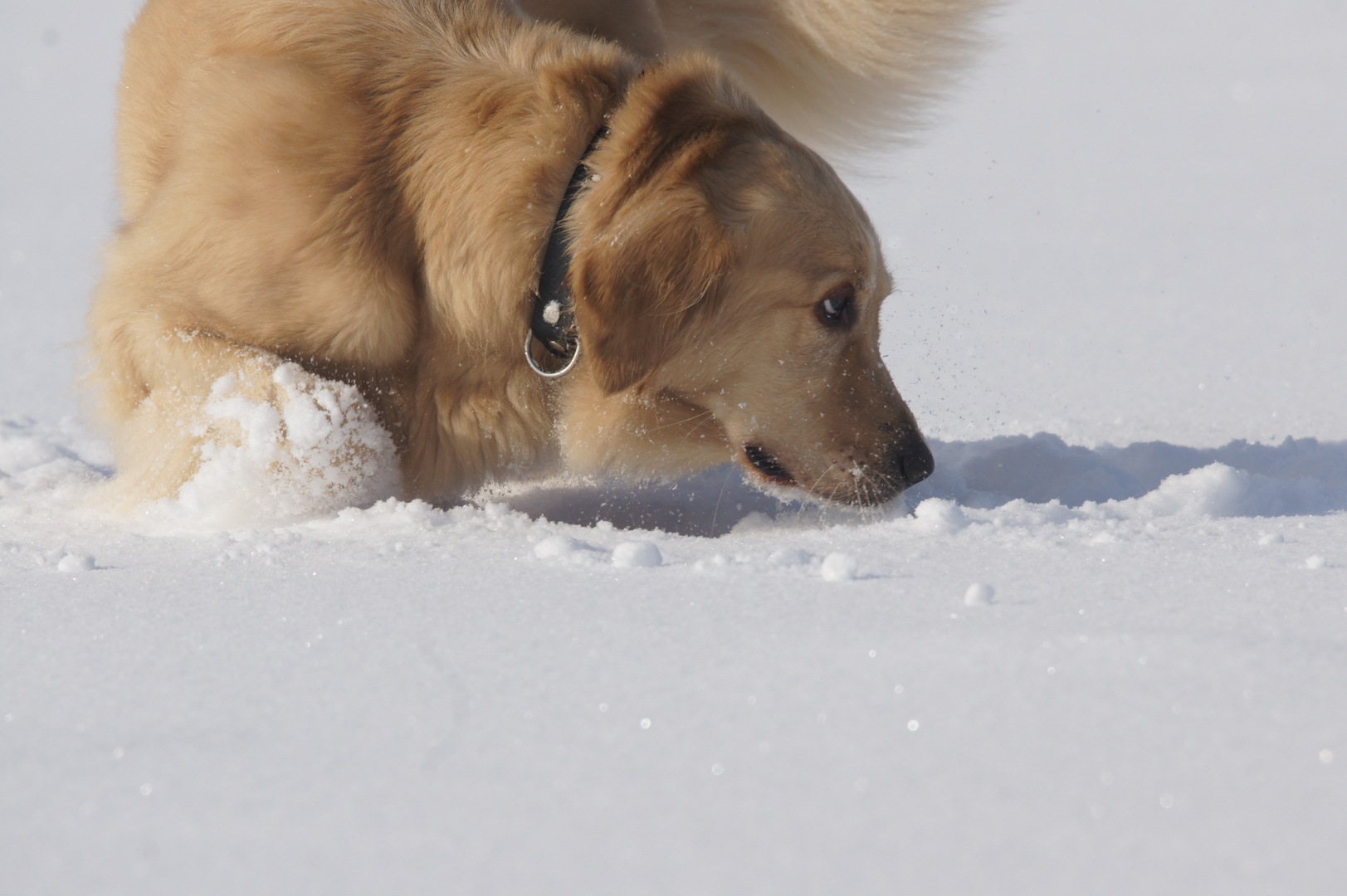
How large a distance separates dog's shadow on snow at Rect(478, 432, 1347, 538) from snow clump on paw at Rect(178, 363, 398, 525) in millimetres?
422

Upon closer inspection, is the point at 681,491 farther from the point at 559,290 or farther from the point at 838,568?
the point at 838,568

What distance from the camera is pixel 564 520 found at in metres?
2.51

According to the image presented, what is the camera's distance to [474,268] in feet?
7.48

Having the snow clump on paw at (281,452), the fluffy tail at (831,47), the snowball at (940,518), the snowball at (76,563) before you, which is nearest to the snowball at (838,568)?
the snowball at (940,518)

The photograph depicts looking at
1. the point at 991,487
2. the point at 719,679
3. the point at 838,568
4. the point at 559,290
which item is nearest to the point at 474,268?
the point at 559,290

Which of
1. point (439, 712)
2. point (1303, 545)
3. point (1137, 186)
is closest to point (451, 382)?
point (439, 712)

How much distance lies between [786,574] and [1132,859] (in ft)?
2.85

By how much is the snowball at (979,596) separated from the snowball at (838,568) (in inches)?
8.1

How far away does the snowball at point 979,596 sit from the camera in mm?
1628

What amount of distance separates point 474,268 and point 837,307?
0.78 metres

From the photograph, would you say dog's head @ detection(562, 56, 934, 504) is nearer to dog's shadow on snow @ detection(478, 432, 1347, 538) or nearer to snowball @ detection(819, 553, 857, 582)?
dog's shadow on snow @ detection(478, 432, 1347, 538)

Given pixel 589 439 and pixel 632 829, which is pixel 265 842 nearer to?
pixel 632 829

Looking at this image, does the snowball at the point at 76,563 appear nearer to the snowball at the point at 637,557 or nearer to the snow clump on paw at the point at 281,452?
Result: the snow clump on paw at the point at 281,452

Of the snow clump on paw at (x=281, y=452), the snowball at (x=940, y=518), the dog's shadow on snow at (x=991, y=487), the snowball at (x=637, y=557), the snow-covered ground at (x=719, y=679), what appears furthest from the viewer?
the dog's shadow on snow at (x=991, y=487)
